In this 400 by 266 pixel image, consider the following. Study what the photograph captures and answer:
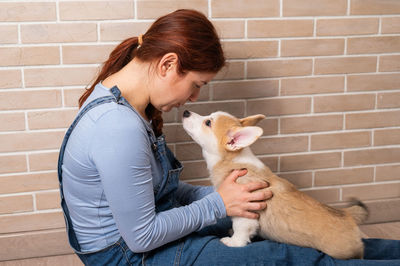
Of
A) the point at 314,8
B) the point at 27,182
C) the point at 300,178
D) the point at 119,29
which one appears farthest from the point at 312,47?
the point at 27,182

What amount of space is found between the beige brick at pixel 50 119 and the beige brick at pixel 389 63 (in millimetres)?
1486

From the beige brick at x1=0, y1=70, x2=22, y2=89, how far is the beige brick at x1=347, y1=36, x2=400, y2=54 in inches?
59.5

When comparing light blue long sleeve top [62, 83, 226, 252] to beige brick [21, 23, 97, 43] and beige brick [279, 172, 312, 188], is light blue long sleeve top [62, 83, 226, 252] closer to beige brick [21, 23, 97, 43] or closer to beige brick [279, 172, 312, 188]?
beige brick [21, 23, 97, 43]

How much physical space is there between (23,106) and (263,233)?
1137 mm

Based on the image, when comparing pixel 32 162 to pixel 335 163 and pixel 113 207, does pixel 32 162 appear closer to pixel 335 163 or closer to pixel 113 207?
pixel 113 207

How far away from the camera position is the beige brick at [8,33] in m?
1.77

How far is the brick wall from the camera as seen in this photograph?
1.84m

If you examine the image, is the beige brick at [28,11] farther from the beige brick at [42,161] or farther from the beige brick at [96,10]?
the beige brick at [42,161]

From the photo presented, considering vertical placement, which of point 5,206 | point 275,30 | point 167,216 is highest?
point 275,30

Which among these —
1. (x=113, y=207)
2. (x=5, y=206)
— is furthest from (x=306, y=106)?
(x=5, y=206)

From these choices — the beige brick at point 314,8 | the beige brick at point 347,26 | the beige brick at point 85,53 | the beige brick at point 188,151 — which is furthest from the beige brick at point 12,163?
the beige brick at point 347,26

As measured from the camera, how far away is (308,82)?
6.89 ft

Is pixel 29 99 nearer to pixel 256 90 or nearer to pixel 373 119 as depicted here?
pixel 256 90

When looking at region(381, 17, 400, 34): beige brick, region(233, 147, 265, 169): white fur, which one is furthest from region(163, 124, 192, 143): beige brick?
region(381, 17, 400, 34): beige brick
